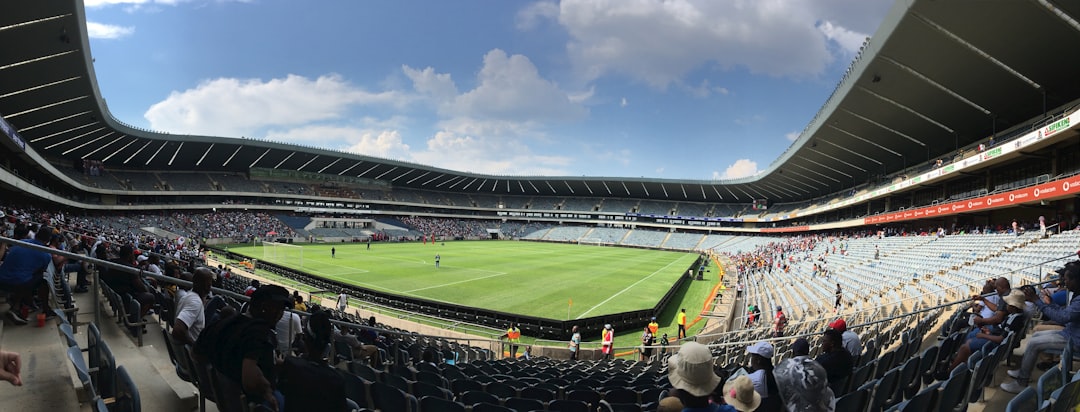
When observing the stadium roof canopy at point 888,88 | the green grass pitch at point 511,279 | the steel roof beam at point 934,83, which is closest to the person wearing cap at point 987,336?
the green grass pitch at point 511,279

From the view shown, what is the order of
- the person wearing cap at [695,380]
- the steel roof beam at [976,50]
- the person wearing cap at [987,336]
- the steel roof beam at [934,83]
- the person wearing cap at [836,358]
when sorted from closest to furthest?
the person wearing cap at [695,380], the person wearing cap at [836,358], the person wearing cap at [987,336], the steel roof beam at [976,50], the steel roof beam at [934,83]

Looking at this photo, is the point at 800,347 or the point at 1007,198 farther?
the point at 1007,198

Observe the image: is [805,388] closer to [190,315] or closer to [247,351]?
[247,351]

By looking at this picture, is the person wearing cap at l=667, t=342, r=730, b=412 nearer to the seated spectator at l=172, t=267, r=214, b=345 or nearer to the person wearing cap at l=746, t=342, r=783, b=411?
the person wearing cap at l=746, t=342, r=783, b=411

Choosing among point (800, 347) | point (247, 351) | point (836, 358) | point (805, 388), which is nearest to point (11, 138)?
point (247, 351)

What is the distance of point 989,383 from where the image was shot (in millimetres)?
6270

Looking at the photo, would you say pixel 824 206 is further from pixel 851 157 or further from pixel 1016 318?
pixel 1016 318

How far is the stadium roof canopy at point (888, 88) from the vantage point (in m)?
18.5

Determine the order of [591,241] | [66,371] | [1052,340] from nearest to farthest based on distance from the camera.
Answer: [66,371], [1052,340], [591,241]

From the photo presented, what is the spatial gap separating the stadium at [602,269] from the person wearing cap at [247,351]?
2.6 inches

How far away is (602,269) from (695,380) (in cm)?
3874

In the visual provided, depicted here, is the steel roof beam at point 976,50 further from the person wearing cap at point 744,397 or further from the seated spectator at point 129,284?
the seated spectator at point 129,284

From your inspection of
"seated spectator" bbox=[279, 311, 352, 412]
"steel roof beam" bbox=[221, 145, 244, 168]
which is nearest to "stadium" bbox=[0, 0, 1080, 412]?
"seated spectator" bbox=[279, 311, 352, 412]

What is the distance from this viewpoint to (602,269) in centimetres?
4100
